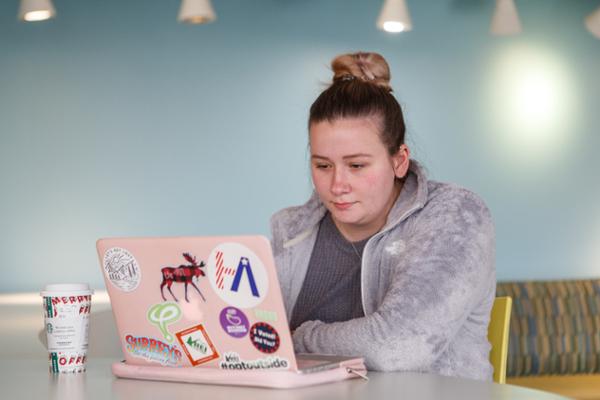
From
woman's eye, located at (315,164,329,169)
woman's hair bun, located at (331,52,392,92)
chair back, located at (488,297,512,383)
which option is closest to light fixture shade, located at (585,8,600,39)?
woman's hair bun, located at (331,52,392,92)

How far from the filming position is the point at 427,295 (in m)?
2.01

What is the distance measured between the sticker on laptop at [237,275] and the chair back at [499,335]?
3.34 feet

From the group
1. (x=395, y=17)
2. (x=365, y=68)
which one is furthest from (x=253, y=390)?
(x=395, y=17)

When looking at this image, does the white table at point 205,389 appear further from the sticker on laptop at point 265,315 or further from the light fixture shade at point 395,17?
the light fixture shade at point 395,17

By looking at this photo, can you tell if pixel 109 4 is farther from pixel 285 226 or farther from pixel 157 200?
pixel 285 226

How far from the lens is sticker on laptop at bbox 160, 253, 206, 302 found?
1652 millimetres

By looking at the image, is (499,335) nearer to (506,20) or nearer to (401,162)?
(401,162)

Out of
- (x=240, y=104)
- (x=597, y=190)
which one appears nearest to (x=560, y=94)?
(x=597, y=190)

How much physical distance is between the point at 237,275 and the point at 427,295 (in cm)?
56

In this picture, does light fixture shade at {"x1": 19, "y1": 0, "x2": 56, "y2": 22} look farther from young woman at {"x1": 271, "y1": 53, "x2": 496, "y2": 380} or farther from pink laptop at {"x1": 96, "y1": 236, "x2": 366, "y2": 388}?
pink laptop at {"x1": 96, "y1": 236, "x2": 366, "y2": 388}

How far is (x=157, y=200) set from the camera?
14.9ft

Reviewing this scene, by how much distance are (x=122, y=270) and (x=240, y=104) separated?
294 centimetres

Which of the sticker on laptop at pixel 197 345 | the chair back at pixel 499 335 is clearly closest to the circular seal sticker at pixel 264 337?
the sticker on laptop at pixel 197 345

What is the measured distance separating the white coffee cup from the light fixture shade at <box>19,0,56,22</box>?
7.82 feet
